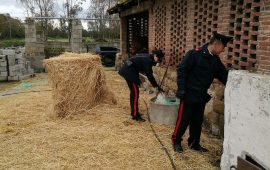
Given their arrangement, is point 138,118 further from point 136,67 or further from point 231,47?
point 231,47

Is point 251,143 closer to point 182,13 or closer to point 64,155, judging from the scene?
point 64,155

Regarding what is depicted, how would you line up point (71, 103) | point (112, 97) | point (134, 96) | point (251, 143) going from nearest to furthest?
point (251, 143), point (134, 96), point (71, 103), point (112, 97)

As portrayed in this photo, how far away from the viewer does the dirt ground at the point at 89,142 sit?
432cm

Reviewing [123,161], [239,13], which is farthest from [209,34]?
[123,161]

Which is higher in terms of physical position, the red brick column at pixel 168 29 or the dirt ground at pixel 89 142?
the red brick column at pixel 168 29

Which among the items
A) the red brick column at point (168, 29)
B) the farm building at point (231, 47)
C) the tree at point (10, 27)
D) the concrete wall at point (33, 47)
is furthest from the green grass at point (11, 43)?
the red brick column at point (168, 29)

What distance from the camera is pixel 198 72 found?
4.27m

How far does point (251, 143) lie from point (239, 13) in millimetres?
2372

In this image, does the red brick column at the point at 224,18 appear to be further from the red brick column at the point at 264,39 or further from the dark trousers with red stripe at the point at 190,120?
the dark trousers with red stripe at the point at 190,120

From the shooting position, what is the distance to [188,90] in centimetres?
435

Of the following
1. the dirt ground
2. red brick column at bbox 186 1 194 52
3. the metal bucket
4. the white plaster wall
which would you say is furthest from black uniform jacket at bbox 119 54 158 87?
the white plaster wall

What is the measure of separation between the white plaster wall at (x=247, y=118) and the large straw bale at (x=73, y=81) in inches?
152

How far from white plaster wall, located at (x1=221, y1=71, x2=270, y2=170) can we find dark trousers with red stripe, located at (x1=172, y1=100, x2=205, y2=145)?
831mm

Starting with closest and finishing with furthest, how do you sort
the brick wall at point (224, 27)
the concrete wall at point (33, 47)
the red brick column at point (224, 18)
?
the brick wall at point (224, 27)
the red brick column at point (224, 18)
the concrete wall at point (33, 47)
